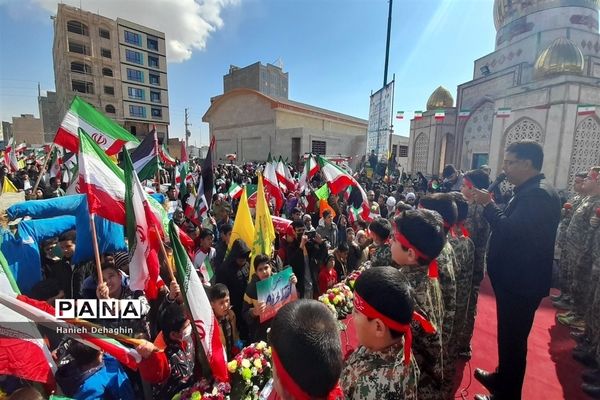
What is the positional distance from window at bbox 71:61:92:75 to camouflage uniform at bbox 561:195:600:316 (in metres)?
48.4

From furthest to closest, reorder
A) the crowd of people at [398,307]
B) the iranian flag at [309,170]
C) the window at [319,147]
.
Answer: the window at [319,147], the iranian flag at [309,170], the crowd of people at [398,307]

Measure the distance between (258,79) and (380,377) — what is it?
2402 inches

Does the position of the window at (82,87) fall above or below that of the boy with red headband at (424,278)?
above

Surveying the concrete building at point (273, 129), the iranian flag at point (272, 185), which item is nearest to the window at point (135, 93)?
the concrete building at point (273, 129)

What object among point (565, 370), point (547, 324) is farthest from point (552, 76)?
point (565, 370)

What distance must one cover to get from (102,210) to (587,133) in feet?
62.9

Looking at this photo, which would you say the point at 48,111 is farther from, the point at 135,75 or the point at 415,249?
the point at 415,249

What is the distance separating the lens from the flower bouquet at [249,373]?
229cm

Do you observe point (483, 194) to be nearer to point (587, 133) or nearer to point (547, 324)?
point (547, 324)

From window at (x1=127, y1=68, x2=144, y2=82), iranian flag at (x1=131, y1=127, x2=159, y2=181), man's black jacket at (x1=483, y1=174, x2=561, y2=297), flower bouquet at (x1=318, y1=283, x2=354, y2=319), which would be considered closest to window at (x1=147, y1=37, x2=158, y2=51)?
window at (x1=127, y1=68, x2=144, y2=82)

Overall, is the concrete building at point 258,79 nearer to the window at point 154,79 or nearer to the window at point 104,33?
the window at point 154,79

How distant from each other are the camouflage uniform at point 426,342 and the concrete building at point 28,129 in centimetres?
6951

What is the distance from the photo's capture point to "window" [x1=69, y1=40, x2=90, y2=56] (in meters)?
36.5

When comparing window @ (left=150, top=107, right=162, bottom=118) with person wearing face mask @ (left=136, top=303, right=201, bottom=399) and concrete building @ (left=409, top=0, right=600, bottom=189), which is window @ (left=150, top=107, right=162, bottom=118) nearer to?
concrete building @ (left=409, top=0, right=600, bottom=189)
